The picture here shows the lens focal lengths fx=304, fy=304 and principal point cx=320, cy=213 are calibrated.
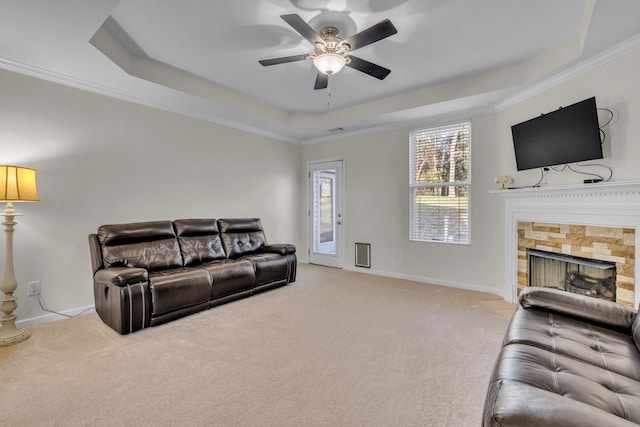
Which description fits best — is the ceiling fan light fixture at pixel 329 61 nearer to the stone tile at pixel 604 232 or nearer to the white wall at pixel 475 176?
the white wall at pixel 475 176

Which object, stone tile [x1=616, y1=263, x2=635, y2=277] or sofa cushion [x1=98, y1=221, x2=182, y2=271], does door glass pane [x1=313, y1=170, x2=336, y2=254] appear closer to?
sofa cushion [x1=98, y1=221, x2=182, y2=271]

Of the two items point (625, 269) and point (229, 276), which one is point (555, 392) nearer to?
point (625, 269)

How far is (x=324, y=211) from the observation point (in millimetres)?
5965

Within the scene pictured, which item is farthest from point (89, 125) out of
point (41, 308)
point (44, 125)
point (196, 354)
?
point (196, 354)

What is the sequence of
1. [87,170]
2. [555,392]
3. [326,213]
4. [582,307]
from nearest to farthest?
[555,392]
[582,307]
[87,170]
[326,213]

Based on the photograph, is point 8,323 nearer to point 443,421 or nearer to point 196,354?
point 196,354

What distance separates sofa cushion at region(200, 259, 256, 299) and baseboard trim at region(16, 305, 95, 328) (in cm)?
129

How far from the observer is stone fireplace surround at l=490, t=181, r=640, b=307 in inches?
100

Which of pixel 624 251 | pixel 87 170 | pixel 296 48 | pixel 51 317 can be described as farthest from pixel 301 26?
pixel 51 317

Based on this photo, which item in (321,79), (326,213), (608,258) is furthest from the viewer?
(326,213)

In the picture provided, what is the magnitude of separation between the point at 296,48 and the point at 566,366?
3168 mm

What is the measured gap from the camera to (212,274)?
3371 mm

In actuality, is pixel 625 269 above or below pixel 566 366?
above

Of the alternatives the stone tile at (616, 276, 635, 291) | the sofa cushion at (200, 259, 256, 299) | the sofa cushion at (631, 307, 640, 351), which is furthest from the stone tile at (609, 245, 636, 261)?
the sofa cushion at (200, 259, 256, 299)
